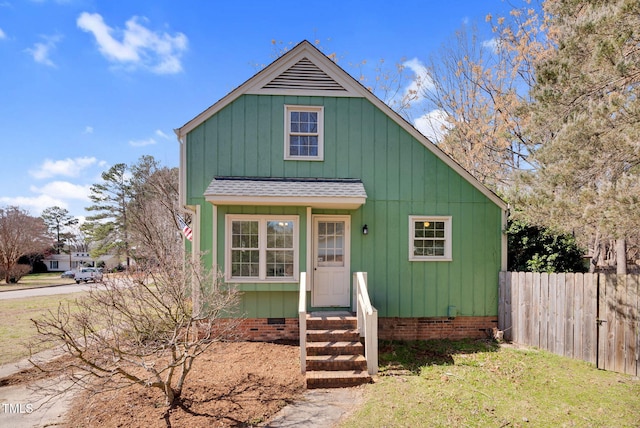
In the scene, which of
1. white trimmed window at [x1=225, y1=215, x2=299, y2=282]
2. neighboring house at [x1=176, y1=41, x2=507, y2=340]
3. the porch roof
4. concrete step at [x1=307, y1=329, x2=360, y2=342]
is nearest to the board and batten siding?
neighboring house at [x1=176, y1=41, x2=507, y2=340]

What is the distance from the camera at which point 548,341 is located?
7.24 m

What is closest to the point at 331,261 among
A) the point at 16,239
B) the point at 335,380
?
the point at 335,380

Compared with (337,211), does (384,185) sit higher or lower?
A: higher

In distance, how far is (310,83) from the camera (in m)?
8.46

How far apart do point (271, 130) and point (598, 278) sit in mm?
7835

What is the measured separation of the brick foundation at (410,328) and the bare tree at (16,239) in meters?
33.8

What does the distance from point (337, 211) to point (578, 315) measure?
18.3 feet

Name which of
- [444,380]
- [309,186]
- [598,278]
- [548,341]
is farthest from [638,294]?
[309,186]

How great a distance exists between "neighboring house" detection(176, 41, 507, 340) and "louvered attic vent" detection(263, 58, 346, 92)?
1.0 inches

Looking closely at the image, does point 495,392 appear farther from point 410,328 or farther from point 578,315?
point 410,328

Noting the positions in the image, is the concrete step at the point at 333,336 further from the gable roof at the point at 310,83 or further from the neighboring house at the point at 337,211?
the gable roof at the point at 310,83

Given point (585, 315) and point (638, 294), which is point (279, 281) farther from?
point (638, 294)

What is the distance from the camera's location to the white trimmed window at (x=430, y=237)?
852 centimetres

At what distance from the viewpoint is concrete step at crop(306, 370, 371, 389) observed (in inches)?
224
